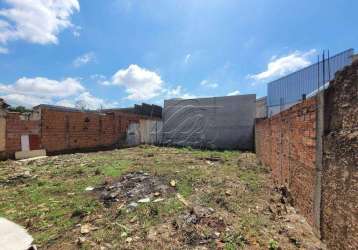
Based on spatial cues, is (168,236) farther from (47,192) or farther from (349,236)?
(47,192)

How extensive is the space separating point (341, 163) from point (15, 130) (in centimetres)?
951

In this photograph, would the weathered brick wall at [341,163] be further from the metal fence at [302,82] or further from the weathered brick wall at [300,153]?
the metal fence at [302,82]

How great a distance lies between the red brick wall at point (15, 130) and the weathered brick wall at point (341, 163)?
363 inches

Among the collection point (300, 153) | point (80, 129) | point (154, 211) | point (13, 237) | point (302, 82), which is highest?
point (302, 82)

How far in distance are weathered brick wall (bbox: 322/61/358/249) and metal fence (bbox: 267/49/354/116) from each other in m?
1.27

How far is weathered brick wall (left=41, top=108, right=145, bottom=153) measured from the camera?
9.66 m

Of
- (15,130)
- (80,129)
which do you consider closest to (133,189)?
(15,130)

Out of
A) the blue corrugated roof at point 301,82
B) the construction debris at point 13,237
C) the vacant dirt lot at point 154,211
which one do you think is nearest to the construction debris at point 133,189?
the vacant dirt lot at point 154,211

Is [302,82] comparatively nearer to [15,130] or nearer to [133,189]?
[133,189]

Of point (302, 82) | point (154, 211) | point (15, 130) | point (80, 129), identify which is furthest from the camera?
point (80, 129)

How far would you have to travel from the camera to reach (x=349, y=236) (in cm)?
196

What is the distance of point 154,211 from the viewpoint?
343cm

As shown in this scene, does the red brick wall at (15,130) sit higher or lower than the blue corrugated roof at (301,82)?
lower

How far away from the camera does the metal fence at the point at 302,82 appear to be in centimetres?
439
